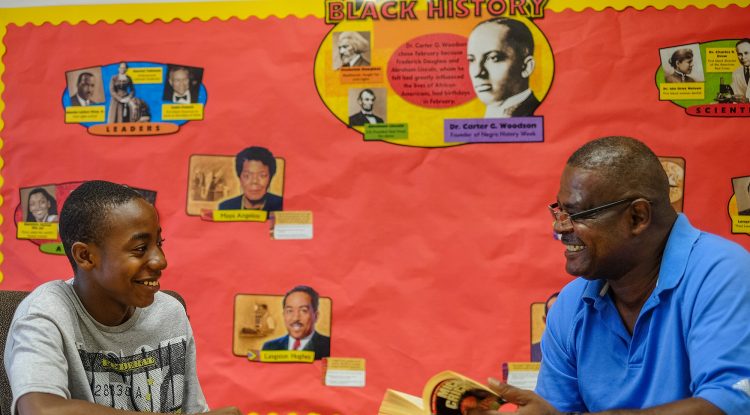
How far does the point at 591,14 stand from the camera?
6.84 feet

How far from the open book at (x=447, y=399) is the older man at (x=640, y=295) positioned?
0.10ft

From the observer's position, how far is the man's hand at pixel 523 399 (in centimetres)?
129

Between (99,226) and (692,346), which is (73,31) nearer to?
(99,226)

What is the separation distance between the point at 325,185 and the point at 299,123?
0.19m

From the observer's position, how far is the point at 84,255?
1.41 m

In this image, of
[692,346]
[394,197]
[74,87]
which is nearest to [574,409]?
[692,346]

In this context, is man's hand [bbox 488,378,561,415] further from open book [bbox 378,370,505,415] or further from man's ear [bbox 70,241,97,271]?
man's ear [bbox 70,241,97,271]

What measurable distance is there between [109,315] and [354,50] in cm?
105

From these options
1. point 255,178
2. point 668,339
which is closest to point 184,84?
point 255,178

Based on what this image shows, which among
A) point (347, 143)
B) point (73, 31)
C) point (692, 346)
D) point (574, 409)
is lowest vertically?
point (574, 409)

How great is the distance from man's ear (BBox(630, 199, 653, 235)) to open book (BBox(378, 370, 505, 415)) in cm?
39

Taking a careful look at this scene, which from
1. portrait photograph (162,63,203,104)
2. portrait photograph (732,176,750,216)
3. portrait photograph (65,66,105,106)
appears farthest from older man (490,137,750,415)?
portrait photograph (65,66,105,106)

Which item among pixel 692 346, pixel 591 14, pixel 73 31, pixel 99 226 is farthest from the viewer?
pixel 73 31

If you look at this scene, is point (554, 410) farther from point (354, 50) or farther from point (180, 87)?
point (180, 87)
